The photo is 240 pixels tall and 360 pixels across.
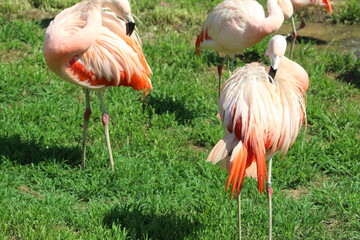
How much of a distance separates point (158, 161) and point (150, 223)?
3.40ft

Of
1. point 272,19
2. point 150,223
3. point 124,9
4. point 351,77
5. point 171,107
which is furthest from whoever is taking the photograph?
point 351,77

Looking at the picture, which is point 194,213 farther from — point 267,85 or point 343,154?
point 343,154

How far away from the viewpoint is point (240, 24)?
6.10 m

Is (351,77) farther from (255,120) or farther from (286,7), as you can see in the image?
(255,120)

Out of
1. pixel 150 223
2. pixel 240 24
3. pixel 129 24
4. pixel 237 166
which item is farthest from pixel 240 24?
pixel 237 166

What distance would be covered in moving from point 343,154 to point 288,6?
2.24 meters

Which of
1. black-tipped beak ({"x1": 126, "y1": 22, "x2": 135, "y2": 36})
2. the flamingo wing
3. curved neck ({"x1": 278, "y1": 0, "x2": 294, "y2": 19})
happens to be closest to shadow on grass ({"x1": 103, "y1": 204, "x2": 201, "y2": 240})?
the flamingo wing

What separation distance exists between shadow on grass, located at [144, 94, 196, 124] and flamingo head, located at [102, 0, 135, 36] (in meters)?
1.38

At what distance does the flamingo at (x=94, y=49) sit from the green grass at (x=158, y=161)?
0.41 m

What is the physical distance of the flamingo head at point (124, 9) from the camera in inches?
193

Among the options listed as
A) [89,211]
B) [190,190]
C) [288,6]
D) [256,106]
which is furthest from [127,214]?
Result: [288,6]

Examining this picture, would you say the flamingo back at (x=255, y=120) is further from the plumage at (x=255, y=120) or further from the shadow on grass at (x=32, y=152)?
the shadow on grass at (x=32, y=152)

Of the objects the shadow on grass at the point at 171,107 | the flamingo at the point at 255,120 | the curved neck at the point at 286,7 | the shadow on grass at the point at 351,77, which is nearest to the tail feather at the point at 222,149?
the flamingo at the point at 255,120

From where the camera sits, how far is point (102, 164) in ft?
17.4
